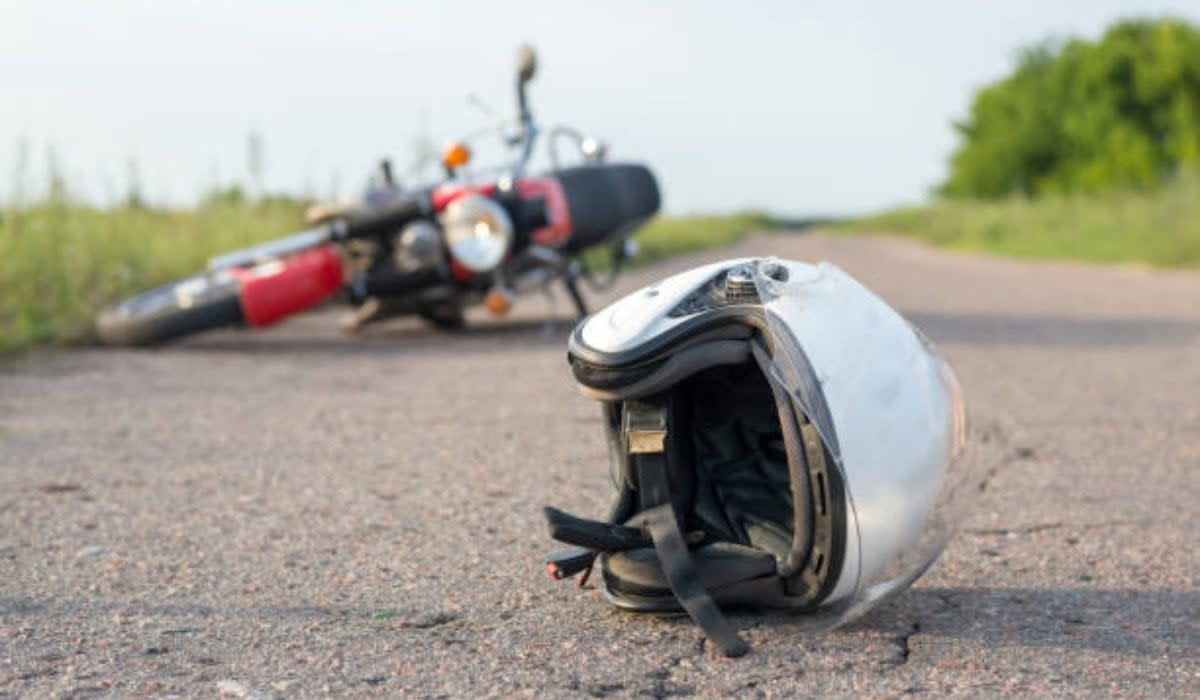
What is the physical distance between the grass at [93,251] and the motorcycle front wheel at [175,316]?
1.07ft

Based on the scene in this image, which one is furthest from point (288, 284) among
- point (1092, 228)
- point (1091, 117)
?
point (1091, 117)

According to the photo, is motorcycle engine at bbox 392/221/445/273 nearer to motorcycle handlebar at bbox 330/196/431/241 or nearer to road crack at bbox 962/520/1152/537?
motorcycle handlebar at bbox 330/196/431/241

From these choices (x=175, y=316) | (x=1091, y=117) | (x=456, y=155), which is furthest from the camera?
(x=1091, y=117)

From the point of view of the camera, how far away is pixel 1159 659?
8.77 ft

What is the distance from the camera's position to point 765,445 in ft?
9.68

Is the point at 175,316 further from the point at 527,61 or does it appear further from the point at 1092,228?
the point at 1092,228

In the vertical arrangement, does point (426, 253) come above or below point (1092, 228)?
above

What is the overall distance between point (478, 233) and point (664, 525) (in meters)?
5.36

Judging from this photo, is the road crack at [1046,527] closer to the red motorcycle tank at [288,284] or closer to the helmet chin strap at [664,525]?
the helmet chin strap at [664,525]

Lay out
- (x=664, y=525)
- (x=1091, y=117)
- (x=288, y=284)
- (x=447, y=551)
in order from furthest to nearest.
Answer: (x=1091, y=117)
(x=288, y=284)
(x=447, y=551)
(x=664, y=525)

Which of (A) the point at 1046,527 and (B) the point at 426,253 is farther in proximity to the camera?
(B) the point at 426,253

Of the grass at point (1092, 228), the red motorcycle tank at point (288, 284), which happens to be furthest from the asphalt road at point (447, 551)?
the grass at point (1092, 228)

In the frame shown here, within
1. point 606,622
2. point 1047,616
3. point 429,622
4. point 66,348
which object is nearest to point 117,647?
point 429,622

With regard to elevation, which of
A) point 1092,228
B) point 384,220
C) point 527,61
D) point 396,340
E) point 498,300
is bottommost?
point 1092,228
